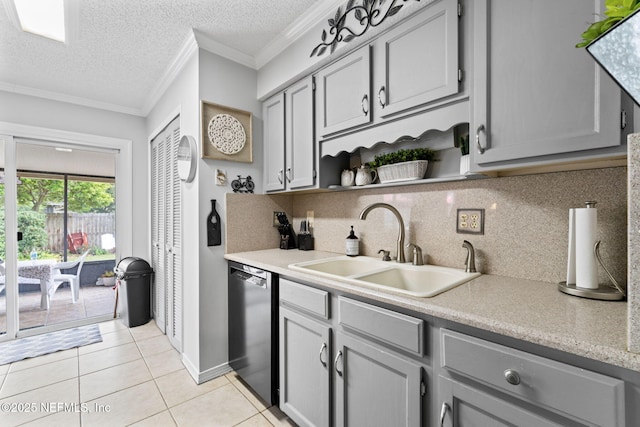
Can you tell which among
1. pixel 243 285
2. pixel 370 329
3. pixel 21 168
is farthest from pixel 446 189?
pixel 21 168

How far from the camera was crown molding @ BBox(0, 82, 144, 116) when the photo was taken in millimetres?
2758

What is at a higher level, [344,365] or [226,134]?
[226,134]

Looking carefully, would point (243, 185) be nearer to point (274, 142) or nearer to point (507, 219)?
point (274, 142)

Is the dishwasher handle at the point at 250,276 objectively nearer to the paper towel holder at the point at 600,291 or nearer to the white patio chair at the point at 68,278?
the paper towel holder at the point at 600,291

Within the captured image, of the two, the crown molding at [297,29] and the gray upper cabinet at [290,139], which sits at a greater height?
the crown molding at [297,29]

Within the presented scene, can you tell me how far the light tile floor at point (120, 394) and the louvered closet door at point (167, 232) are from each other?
1.21 feet

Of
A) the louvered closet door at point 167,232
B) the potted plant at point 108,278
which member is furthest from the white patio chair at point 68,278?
the louvered closet door at point 167,232

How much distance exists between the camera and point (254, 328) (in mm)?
1864

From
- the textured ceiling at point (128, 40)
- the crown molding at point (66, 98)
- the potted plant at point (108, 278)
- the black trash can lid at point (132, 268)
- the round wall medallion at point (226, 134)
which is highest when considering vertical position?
the textured ceiling at point (128, 40)

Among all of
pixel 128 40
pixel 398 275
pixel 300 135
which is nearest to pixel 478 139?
pixel 398 275

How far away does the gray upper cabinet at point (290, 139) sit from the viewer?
1999 mm

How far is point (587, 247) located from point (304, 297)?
1175mm

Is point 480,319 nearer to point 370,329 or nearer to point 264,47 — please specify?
point 370,329

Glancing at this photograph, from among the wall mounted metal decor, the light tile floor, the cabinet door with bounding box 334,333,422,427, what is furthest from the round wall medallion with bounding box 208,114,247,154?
the light tile floor
